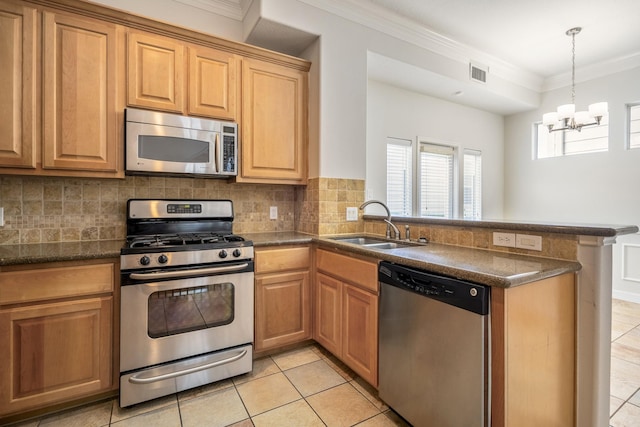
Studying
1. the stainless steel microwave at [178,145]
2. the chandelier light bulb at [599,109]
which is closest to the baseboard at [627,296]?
the chandelier light bulb at [599,109]

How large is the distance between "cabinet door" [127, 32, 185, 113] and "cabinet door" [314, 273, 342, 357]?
1.63 m

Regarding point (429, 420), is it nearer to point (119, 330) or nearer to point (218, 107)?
point (119, 330)

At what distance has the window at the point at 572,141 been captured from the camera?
415cm

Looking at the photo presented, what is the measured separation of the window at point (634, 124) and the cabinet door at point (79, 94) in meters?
5.46

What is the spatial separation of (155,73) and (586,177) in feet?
16.8

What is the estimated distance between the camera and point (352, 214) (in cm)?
284

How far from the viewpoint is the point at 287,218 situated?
305 cm

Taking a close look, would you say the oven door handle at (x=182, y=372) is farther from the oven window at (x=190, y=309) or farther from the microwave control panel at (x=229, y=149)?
the microwave control panel at (x=229, y=149)

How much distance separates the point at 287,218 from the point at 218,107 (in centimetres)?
115

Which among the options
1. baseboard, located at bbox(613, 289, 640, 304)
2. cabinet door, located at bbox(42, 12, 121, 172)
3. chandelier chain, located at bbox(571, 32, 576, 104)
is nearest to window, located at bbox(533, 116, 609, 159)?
chandelier chain, located at bbox(571, 32, 576, 104)

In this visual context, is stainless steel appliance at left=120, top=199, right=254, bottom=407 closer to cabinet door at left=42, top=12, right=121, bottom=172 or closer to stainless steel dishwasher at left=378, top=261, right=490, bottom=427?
cabinet door at left=42, top=12, right=121, bottom=172

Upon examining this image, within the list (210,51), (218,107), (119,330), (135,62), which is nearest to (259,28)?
(210,51)

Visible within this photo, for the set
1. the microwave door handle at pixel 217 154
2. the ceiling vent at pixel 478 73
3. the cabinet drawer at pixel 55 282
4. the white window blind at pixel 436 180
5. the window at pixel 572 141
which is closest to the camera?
the cabinet drawer at pixel 55 282

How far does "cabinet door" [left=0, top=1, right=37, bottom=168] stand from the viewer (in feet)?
6.03
